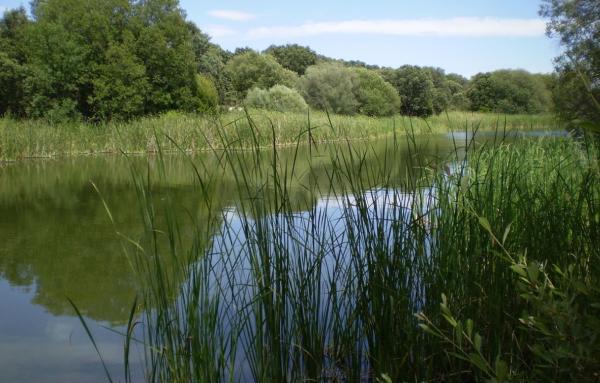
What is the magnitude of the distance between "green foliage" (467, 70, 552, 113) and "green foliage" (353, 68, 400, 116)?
4.80 meters

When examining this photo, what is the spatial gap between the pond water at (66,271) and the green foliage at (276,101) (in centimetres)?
1538

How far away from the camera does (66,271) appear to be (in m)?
4.15

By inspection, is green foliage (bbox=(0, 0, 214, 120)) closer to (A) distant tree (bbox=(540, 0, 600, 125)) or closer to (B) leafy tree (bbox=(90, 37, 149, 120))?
(B) leafy tree (bbox=(90, 37, 149, 120))

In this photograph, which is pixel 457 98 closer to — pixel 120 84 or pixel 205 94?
pixel 205 94

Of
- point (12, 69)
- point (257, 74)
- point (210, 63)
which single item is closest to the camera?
point (12, 69)

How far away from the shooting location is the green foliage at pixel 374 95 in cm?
3391

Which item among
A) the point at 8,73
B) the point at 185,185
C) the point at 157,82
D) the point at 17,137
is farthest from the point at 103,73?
the point at 185,185

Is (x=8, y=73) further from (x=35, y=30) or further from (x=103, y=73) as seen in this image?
(x=103, y=73)

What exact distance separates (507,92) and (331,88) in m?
9.12

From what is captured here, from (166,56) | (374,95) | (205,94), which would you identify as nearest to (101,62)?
(166,56)

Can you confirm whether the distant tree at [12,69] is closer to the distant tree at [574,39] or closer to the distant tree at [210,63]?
the distant tree at [210,63]

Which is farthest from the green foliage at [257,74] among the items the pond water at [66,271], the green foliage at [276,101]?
the pond water at [66,271]

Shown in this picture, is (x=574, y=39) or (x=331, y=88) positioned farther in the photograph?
(x=331, y=88)

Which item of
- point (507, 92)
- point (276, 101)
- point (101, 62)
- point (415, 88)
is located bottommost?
point (276, 101)
